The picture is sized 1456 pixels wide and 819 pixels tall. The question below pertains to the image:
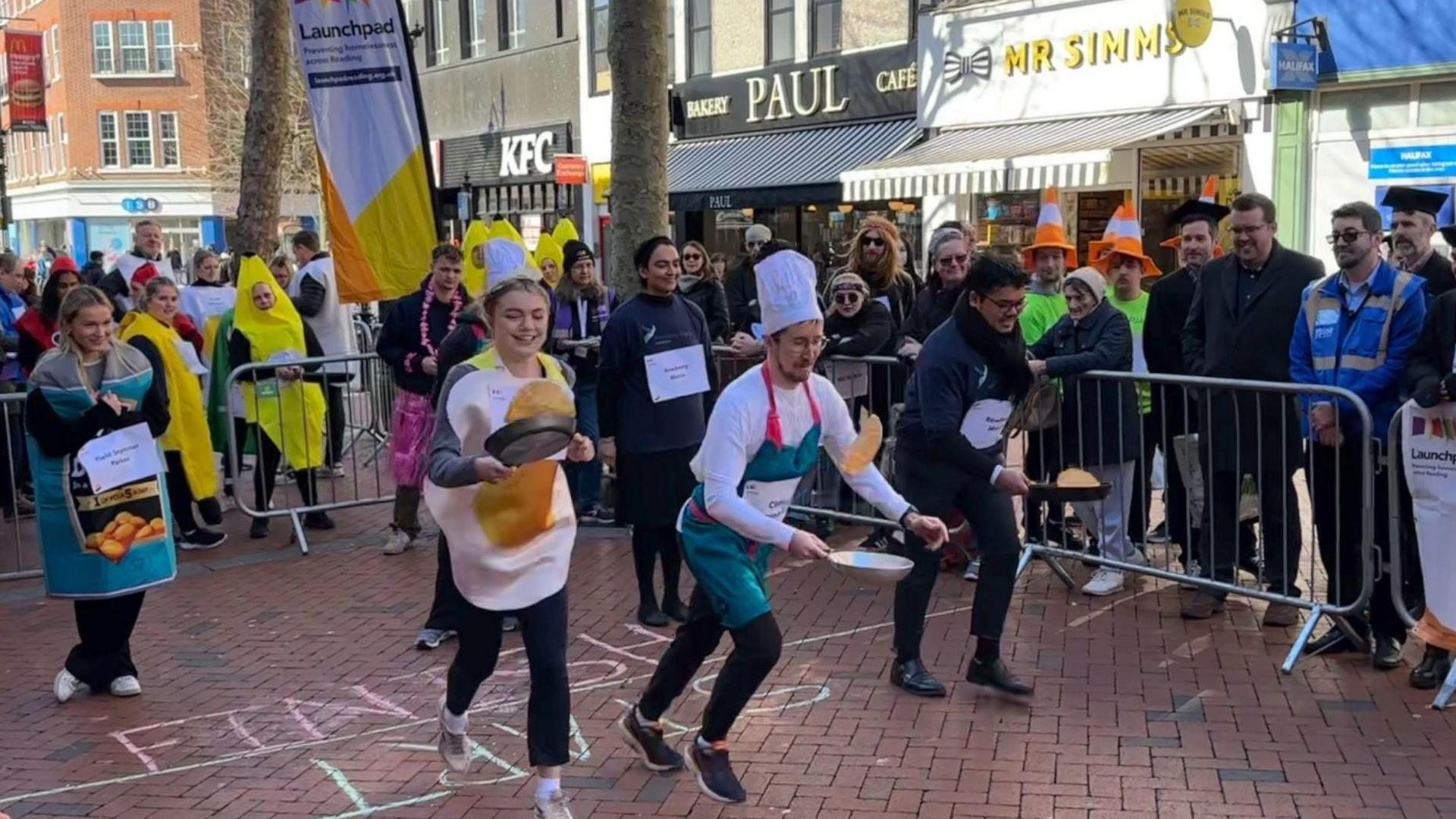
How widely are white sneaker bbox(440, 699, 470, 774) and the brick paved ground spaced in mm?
125

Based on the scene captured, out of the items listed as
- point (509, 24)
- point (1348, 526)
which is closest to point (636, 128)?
point (1348, 526)

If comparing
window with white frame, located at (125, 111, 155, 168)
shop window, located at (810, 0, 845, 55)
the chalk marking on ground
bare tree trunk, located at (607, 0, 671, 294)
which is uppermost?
window with white frame, located at (125, 111, 155, 168)

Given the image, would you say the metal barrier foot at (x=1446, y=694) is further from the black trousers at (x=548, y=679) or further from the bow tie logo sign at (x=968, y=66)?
the bow tie logo sign at (x=968, y=66)

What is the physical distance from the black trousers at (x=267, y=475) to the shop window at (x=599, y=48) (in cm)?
1711

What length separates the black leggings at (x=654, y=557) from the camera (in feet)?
22.8

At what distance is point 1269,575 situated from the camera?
666cm

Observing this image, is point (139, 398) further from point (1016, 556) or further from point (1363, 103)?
point (1363, 103)

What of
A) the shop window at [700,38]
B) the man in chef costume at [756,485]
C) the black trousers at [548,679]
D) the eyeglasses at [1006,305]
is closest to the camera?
the black trousers at [548,679]

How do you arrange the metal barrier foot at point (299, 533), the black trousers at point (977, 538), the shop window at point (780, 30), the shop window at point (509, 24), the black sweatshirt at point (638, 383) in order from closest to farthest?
the black trousers at point (977, 538) → the black sweatshirt at point (638, 383) → the metal barrier foot at point (299, 533) → the shop window at point (780, 30) → the shop window at point (509, 24)

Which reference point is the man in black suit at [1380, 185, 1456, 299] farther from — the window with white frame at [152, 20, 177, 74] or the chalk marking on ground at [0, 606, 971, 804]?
the window with white frame at [152, 20, 177, 74]

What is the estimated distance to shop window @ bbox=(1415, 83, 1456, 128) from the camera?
46.2ft

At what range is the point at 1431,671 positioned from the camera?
18.8 ft

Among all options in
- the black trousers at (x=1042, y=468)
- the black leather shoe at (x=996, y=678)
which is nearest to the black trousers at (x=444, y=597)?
the black leather shoe at (x=996, y=678)

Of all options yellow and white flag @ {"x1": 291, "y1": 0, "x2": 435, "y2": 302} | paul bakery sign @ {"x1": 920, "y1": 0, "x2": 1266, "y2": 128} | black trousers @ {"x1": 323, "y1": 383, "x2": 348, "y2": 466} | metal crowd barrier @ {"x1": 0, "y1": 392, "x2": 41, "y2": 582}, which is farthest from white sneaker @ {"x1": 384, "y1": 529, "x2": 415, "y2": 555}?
paul bakery sign @ {"x1": 920, "y1": 0, "x2": 1266, "y2": 128}
